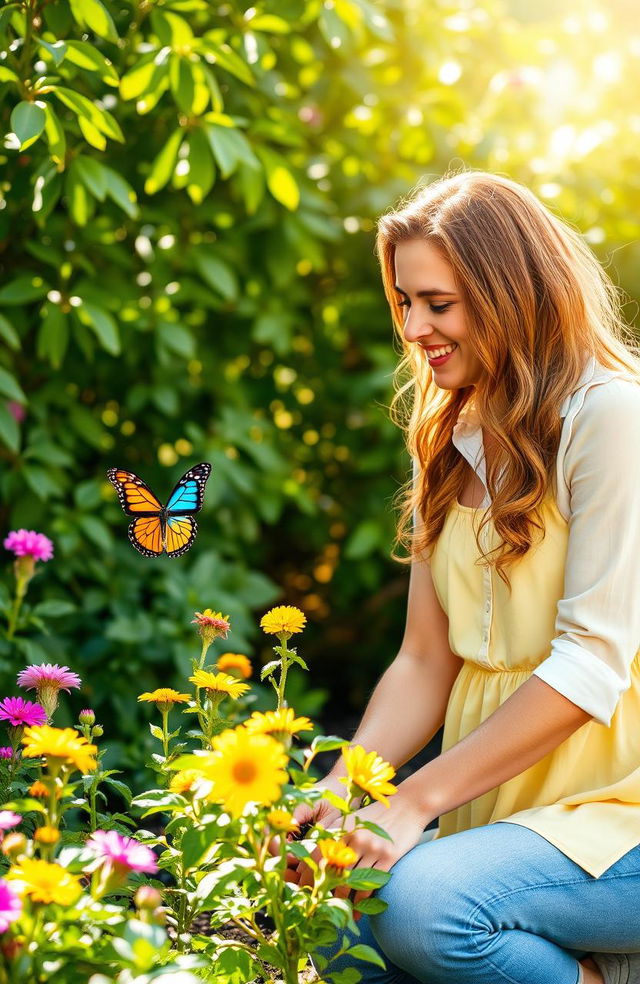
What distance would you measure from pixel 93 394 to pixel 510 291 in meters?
1.39

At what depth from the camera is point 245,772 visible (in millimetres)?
1047

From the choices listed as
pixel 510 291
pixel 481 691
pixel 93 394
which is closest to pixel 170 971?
pixel 481 691

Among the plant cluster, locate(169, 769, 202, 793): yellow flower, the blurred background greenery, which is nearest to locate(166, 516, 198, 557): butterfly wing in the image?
the plant cluster

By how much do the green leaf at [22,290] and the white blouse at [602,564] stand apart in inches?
43.2

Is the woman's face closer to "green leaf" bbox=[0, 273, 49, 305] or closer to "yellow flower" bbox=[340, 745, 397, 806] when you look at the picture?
"yellow flower" bbox=[340, 745, 397, 806]

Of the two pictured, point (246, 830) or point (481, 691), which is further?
point (481, 691)

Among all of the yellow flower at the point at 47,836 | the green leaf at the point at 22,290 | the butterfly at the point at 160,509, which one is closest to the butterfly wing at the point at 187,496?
the butterfly at the point at 160,509

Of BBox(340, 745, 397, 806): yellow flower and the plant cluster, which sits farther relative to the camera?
BBox(340, 745, 397, 806): yellow flower

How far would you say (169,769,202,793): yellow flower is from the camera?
1.23 m

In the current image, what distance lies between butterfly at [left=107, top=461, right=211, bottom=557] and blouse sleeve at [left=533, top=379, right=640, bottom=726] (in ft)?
1.67

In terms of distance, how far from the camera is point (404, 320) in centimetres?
169

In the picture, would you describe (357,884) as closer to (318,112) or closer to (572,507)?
(572,507)

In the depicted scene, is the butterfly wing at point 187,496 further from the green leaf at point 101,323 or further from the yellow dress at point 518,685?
the green leaf at point 101,323

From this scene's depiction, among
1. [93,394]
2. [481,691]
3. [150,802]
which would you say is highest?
[93,394]
